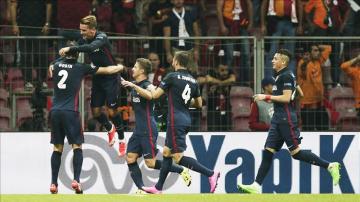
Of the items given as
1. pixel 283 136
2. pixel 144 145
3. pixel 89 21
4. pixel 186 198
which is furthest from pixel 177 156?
pixel 89 21

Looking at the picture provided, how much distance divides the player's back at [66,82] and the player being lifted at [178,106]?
106 cm

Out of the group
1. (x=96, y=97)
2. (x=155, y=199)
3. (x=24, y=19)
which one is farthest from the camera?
(x=24, y=19)

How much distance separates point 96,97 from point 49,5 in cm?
425

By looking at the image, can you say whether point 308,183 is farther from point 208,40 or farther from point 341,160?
point 208,40

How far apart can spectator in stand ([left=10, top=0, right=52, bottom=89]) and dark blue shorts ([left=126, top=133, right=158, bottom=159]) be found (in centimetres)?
237

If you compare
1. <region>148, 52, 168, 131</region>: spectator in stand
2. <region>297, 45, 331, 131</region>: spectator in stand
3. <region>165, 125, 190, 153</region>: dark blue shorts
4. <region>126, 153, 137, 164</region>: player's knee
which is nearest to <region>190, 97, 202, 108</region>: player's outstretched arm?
<region>165, 125, 190, 153</region>: dark blue shorts

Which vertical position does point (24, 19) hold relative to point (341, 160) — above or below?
above

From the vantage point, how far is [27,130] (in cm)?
2175

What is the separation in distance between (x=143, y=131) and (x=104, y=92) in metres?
0.89

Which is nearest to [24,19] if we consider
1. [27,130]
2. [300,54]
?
[27,130]

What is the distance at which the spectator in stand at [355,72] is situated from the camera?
853 inches

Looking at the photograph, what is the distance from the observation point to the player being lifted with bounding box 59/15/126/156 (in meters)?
19.3

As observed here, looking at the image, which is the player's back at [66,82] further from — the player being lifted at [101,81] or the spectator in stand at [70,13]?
the spectator in stand at [70,13]

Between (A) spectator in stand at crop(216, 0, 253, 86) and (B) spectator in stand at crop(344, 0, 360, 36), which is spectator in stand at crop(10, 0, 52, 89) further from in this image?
(B) spectator in stand at crop(344, 0, 360, 36)
